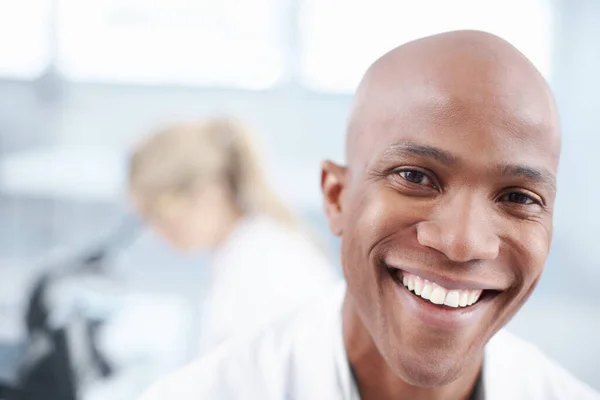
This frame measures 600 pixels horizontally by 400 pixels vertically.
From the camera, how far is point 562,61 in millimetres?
1015

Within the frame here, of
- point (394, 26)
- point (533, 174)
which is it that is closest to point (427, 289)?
point (533, 174)

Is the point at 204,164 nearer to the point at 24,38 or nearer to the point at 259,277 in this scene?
the point at 259,277

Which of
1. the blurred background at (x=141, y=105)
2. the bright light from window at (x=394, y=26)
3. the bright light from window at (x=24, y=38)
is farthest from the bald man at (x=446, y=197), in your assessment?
the bright light from window at (x=24, y=38)

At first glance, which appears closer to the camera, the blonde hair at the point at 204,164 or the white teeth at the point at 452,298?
the white teeth at the point at 452,298

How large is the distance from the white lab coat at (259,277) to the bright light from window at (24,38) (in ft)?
1.76

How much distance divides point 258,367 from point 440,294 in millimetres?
192

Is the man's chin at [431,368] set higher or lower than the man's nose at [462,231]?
lower

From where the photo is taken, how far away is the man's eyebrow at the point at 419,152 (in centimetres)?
54

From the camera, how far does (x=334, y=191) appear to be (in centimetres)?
65

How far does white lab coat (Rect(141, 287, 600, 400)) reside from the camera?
0.64 meters

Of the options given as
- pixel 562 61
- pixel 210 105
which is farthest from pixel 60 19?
pixel 562 61

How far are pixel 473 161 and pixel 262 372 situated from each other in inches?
10.5

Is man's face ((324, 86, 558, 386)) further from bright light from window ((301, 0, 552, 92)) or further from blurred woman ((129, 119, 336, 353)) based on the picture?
blurred woman ((129, 119, 336, 353))

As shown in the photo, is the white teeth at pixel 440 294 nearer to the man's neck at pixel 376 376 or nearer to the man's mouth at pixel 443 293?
the man's mouth at pixel 443 293
